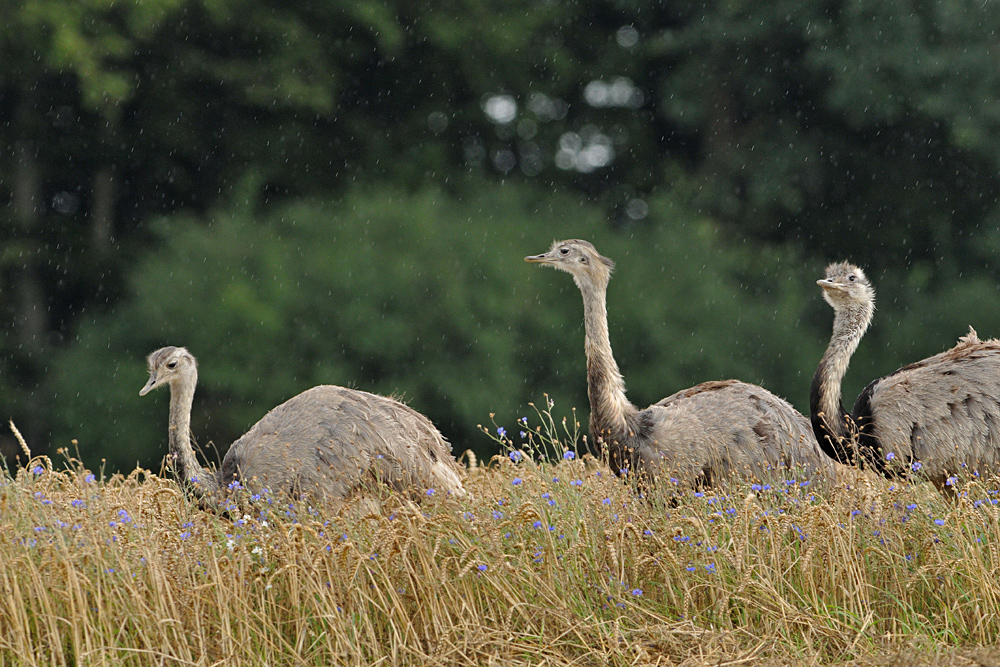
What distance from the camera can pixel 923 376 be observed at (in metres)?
6.61

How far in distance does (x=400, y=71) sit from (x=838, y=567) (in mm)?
12515

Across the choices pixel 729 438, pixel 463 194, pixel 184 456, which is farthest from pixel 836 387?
pixel 463 194

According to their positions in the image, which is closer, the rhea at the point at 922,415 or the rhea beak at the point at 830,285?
the rhea at the point at 922,415

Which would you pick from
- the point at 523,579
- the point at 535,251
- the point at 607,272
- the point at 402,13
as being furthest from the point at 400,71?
the point at 523,579

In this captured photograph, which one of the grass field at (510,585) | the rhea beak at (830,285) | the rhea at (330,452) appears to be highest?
the rhea beak at (830,285)

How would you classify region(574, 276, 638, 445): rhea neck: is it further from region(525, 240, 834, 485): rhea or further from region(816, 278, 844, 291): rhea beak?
region(816, 278, 844, 291): rhea beak

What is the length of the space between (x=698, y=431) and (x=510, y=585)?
1.99 metres

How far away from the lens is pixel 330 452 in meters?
6.24

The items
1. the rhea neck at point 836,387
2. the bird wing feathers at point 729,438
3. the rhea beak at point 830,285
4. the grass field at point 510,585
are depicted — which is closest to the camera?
the grass field at point 510,585

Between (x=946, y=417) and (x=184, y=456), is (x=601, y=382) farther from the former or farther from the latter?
(x=184, y=456)

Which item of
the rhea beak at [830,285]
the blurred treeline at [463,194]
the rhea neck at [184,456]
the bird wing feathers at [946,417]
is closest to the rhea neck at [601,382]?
the rhea beak at [830,285]

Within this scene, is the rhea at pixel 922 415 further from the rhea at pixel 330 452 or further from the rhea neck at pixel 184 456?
the rhea neck at pixel 184 456

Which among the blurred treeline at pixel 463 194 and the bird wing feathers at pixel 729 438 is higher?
the blurred treeline at pixel 463 194

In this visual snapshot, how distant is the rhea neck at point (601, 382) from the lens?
6.48m
